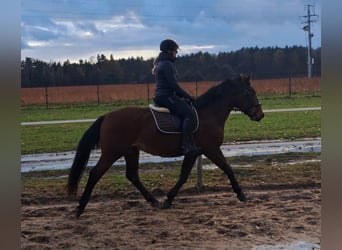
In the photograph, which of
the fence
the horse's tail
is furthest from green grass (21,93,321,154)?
the horse's tail

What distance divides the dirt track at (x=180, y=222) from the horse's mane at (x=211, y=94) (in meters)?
1.12

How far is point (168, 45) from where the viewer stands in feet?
14.5

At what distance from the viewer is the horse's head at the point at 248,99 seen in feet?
16.1

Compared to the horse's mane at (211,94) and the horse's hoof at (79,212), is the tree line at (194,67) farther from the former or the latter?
the horse's hoof at (79,212)

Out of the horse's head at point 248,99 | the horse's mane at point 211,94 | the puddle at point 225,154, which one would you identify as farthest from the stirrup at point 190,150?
the puddle at point 225,154

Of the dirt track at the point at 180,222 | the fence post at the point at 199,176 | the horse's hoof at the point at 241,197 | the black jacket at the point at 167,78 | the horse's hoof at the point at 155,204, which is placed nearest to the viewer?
the dirt track at the point at 180,222

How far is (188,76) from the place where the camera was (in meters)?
4.88

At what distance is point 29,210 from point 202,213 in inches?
74.0

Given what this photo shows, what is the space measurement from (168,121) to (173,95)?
295 millimetres

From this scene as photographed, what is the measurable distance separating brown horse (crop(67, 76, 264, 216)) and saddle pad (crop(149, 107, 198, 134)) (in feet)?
0.17

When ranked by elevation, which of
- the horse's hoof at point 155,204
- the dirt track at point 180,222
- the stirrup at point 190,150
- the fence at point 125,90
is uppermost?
the fence at point 125,90

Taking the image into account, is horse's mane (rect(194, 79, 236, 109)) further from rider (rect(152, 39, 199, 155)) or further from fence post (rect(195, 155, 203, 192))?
fence post (rect(195, 155, 203, 192))
